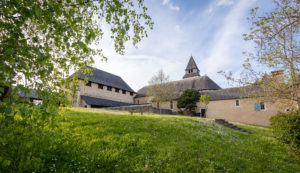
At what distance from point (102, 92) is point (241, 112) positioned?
87.8 ft

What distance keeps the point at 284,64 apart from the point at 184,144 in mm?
6824

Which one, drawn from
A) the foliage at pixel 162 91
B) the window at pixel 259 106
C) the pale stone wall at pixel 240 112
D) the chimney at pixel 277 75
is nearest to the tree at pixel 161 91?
the foliage at pixel 162 91

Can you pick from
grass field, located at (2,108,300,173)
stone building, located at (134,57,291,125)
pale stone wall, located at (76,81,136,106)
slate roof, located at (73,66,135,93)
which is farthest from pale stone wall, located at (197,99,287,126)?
slate roof, located at (73,66,135,93)

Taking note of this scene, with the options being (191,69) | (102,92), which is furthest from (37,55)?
(191,69)

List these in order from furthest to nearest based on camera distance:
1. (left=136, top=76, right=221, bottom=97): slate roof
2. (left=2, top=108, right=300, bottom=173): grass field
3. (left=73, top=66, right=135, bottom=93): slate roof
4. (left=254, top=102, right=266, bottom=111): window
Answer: (left=136, top=76, right=221, bottom=97): slate roof, (left=73, top=66, right=135, bottom=93): slate roof, (left=254, top=102, right=266, bottom=111): window, (left=2, top=108, right=300, bottom=173): grass field

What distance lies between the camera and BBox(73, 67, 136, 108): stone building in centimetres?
2781

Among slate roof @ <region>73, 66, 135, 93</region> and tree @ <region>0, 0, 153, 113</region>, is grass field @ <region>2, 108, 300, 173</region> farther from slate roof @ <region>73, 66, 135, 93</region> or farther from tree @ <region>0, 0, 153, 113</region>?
slate roof @ <region>73, 66, 135, 93</region>

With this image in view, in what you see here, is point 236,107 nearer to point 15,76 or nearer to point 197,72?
point 197,72

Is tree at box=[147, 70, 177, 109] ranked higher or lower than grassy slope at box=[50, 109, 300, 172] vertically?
higher

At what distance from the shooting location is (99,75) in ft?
112

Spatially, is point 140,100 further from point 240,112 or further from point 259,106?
point 259,106

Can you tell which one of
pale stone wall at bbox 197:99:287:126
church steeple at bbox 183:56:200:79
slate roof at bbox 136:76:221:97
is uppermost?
church steeple at bbox 183:56:200:79

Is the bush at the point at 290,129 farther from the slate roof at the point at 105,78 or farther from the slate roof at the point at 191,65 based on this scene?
the slate roof at the point at 191,65

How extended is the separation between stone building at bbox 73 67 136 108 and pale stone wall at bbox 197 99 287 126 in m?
18.3
